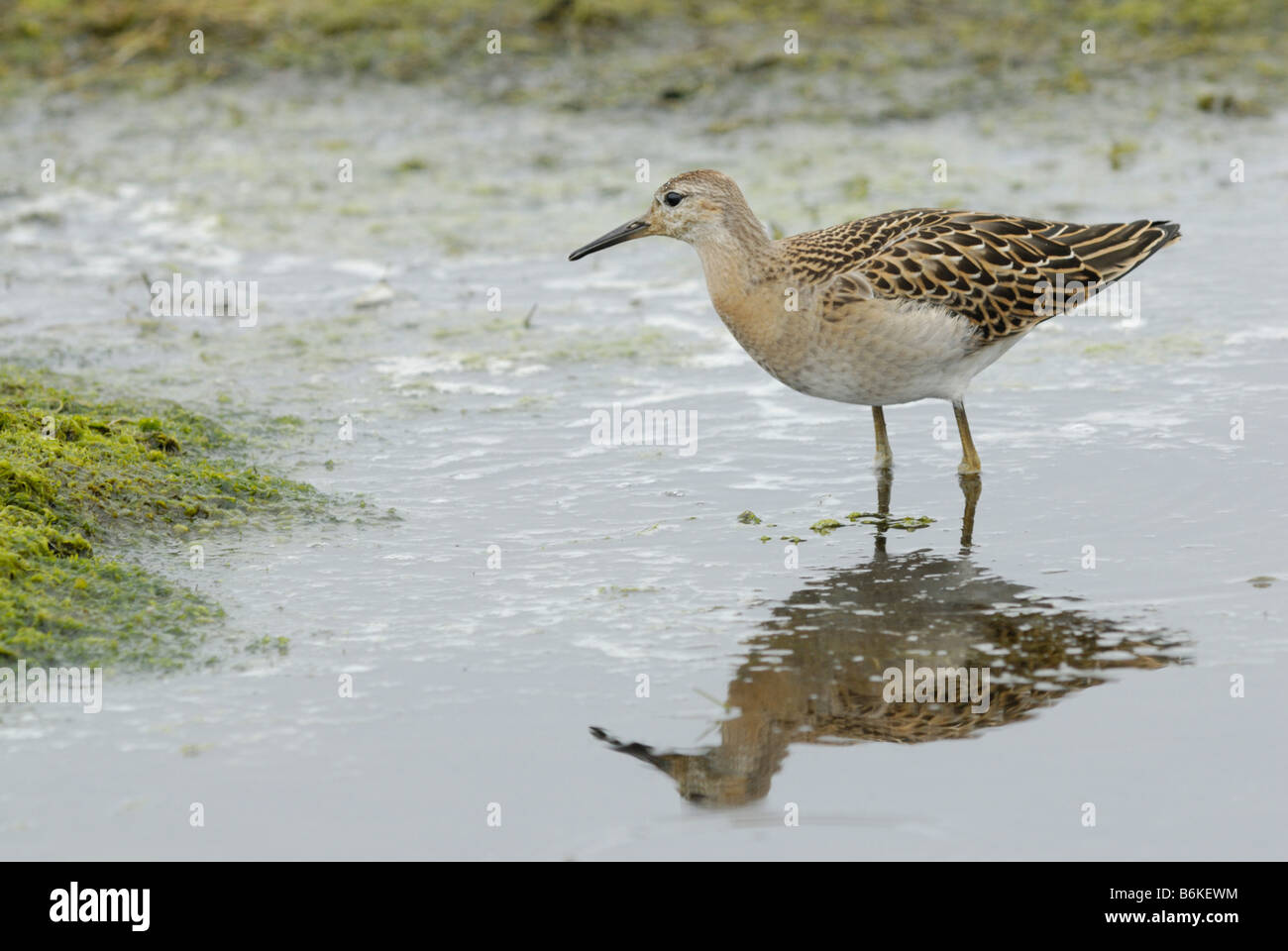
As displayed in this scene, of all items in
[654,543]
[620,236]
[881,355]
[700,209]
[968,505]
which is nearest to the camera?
[654,543]

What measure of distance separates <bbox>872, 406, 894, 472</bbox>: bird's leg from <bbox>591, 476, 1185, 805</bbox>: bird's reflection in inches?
57.0

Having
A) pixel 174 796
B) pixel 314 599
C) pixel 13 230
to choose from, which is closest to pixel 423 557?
pixel 314 599

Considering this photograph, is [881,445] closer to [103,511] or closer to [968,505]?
[968,505]

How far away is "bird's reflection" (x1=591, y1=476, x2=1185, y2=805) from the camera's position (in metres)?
6.70

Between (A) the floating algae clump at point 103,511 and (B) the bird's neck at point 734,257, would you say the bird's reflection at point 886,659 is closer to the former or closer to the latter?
(B) the bird's neck at point 734,257

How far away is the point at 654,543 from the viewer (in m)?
8.87

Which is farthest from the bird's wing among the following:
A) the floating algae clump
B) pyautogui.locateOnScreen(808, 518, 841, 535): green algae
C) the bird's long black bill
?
the floating algae clump

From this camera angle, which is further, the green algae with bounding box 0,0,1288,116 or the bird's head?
the green algae with bounding box 0,0,1288,116

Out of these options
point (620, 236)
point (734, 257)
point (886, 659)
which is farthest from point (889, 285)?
point (886, 659)

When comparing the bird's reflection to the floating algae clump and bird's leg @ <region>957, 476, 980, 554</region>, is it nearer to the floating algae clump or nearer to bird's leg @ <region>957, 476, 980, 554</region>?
bird's leg @ <region>957, 476, 980, 554</region>

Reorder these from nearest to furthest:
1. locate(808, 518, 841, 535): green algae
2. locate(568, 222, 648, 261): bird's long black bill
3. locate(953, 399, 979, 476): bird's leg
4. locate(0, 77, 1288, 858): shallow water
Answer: locate(0, 77, 1288, 858): shallow water
locate(808, 518, 841, 535): green algae
locate(953, 399, 979, 476): bird's leg
locate(568, 222, 648, 261): bird's long black bill

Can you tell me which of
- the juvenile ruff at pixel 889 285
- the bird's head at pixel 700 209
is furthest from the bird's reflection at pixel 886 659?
the bird's head at pixel 700 209

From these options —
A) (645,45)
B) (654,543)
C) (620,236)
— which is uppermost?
(645,45)

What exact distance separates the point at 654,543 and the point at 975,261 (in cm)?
Answer: 264
